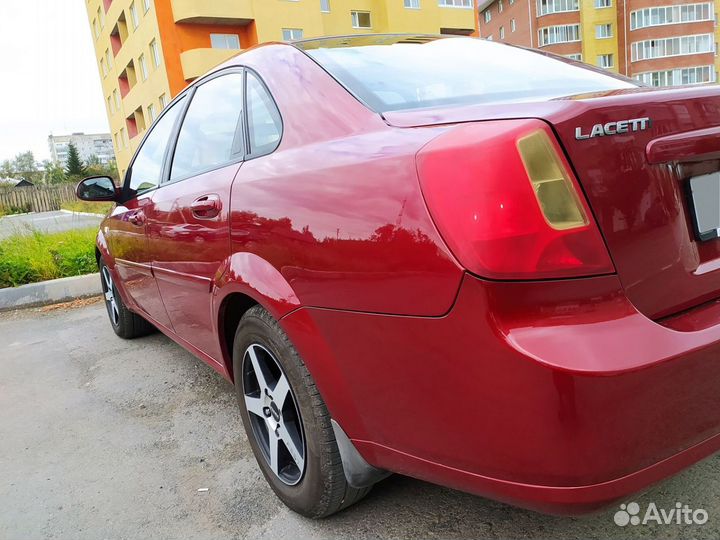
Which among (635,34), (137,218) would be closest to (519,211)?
(137,218)

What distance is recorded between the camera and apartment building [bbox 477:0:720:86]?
45.6 m

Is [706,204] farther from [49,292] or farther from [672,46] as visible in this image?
[672,46]

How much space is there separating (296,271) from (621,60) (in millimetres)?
55462

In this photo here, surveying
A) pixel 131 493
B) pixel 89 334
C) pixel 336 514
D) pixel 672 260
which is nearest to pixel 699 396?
pixel 672 260

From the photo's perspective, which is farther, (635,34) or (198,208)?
(635,34)

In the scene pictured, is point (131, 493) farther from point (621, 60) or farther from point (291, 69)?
point (621, 60)

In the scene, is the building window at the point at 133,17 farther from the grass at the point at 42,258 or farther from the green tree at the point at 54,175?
the green tree at the point at 54,175

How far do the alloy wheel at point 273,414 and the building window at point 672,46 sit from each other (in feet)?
181

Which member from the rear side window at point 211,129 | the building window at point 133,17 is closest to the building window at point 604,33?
the building window at point 133,17

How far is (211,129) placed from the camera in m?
2.43

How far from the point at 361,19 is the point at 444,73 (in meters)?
32.3

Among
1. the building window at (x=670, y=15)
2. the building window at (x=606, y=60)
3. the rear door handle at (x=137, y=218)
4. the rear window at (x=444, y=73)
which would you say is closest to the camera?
the rear window at (x=444, y=73)

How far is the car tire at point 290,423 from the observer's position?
163 centimetres

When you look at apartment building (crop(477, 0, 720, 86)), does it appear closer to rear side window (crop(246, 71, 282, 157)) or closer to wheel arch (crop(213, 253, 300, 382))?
rear side window (crop(246, 71, 282, 157))
